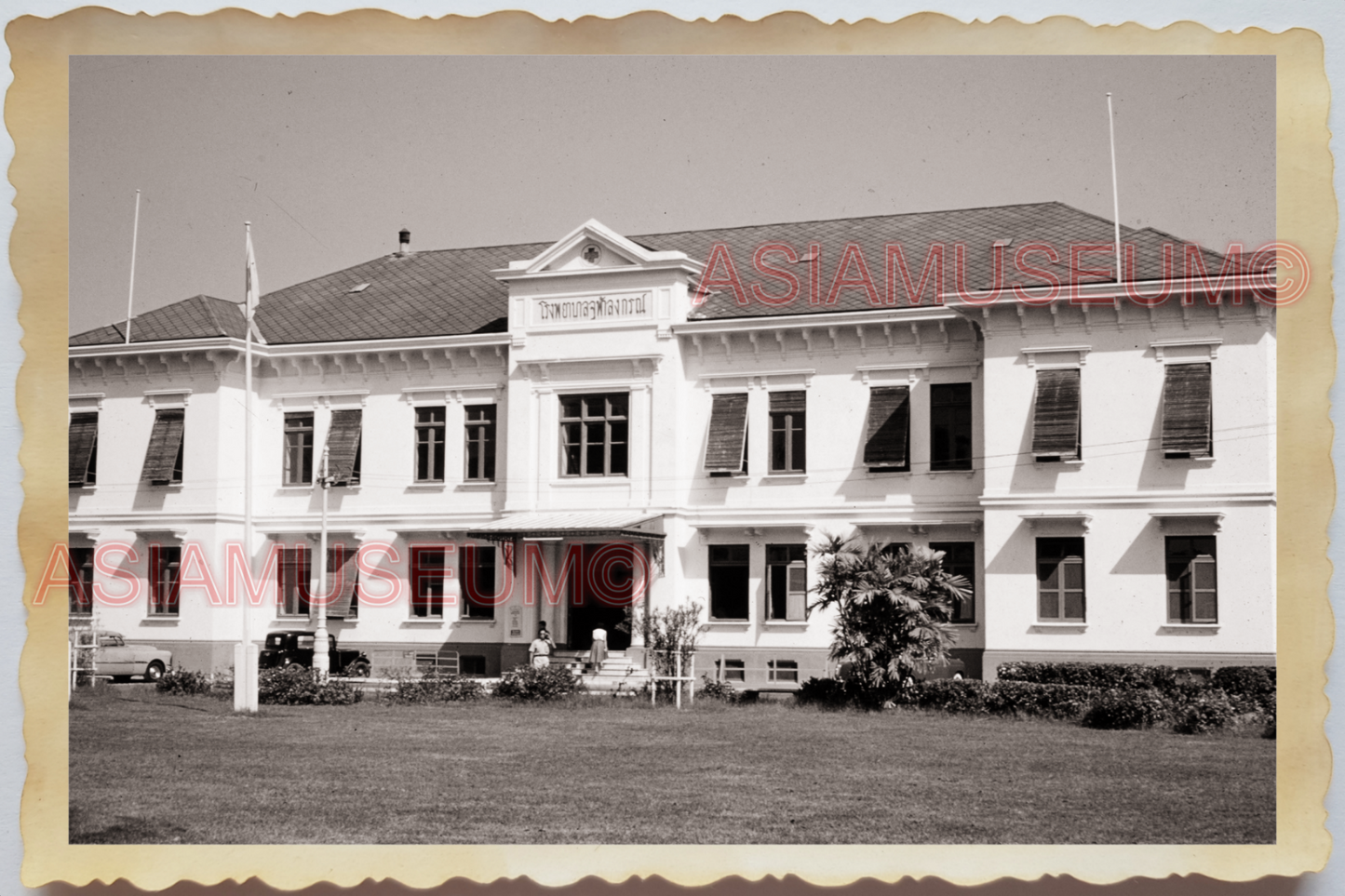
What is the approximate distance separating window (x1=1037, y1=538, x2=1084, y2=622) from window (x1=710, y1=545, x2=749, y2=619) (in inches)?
131

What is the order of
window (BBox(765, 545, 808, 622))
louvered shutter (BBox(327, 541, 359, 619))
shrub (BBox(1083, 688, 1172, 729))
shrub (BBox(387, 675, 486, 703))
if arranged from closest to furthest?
shrub (BBox(1083, 688, 1172, 729)), shrub (BBox(387, 675, 486, 703)), louvered shutter (BBox(327, 541, 359, 619)), window (BBox(765, 545, 808, 622))

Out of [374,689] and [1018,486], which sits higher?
[1018,486]

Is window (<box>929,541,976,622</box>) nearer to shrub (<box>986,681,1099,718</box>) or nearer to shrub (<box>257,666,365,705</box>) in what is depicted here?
shrub (<box>986,681,1099,718</box>)

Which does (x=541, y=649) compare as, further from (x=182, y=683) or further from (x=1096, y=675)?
(x=1096, y=675)

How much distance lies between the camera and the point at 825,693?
1470cm

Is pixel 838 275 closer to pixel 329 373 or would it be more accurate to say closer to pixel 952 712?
pixel 952 712

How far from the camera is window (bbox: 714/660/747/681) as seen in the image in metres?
16.5

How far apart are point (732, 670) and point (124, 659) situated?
23.0 ft

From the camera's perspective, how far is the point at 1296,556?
9492 millimetres

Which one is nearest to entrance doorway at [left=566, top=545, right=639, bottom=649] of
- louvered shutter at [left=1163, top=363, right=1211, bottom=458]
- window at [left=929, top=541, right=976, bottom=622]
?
window at [left=929, top=541, right=976, bottom=622]

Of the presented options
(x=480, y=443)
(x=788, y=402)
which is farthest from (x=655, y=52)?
(x=480, y=443)

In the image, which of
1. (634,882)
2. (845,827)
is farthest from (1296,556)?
(634,882)

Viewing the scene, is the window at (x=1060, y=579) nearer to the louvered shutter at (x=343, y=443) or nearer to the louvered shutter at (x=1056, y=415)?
the louvered shutter at (x=1056, y=415)

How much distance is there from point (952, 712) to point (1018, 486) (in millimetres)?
3818
